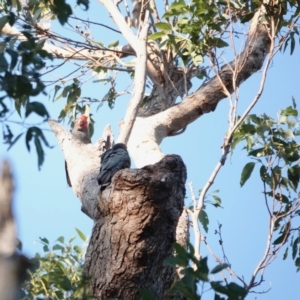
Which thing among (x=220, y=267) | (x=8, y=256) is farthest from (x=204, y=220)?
(x=8, y=256)

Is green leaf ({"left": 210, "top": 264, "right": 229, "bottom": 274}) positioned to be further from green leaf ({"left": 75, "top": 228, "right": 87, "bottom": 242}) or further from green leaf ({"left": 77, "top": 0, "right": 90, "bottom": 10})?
green leaf ({"left": 75, "top": 228, "right": 87, "bottom": 242})

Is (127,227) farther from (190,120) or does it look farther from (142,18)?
(142,18)

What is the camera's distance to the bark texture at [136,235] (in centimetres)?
238

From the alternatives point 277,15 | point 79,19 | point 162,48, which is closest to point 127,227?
point 162,48

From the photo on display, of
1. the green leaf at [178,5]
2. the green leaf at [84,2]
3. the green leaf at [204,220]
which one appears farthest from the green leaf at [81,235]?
the green leaf at [84,2]

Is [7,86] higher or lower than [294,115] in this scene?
lower

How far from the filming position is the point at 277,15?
3939 mm

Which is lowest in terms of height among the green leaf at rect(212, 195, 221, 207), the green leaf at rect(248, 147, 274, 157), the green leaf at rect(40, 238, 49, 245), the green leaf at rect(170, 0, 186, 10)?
the green leaf at rect(40, 238, 49, 245)

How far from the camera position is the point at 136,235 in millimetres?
2398

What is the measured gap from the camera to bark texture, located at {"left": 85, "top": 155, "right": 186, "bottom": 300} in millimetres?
2375

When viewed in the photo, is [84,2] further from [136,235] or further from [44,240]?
[44,240]

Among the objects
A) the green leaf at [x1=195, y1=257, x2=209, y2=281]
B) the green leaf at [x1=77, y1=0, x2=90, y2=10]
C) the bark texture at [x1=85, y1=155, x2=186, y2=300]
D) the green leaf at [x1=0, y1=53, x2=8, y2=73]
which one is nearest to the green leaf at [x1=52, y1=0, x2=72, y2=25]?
the green leaf at [x1=77, y1=0, x2=90, y2=10]

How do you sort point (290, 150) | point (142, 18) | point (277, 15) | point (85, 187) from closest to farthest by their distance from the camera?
1. point (85, 187)
2. point (290, 150)
3. point (277, 15)
4. point (142, 18)

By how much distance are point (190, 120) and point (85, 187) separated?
3.41 feet
